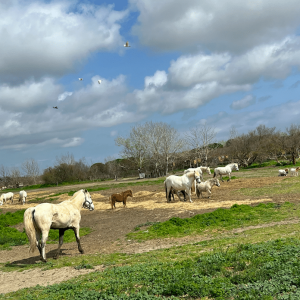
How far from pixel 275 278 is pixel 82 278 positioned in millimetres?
3972

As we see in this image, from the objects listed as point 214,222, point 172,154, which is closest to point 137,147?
point 172,154

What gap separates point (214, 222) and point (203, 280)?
22.9ft

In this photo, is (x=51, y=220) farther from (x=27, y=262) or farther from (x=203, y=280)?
(x=203, y=280)

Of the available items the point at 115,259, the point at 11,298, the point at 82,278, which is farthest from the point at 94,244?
the point at 11,298

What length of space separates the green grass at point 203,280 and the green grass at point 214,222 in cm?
462

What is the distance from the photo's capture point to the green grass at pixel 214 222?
36.8 feet

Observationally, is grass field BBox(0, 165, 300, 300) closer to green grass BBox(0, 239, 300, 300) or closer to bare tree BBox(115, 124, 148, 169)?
green grass BBox(0, 239, 300, 300)

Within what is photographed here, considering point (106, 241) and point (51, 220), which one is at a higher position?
point (51, 220)

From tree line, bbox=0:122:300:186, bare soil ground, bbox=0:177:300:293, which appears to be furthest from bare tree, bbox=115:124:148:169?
bare soil ground, bbox=0:177:300:293

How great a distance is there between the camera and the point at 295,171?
2905cm

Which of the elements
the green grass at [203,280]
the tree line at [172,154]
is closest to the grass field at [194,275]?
the green grass at [203,280]

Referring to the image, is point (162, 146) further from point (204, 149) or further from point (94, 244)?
point (94, 244)

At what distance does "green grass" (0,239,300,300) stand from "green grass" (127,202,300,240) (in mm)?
4617

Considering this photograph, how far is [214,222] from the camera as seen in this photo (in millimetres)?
11875
